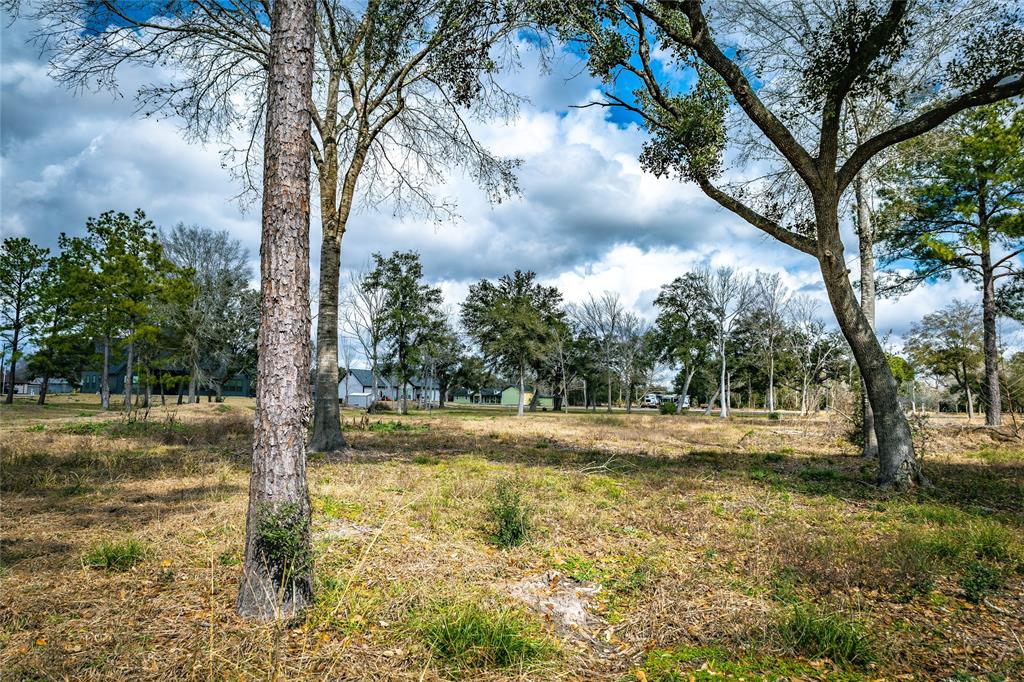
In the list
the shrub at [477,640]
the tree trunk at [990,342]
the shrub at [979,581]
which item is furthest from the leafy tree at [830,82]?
the tree trunk at [990,342]

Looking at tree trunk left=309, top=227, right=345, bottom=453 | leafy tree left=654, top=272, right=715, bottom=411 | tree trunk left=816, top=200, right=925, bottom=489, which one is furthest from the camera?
leafy tree left=654, top=272, right=715, bottom=411

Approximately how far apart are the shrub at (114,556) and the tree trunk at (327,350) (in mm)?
6336

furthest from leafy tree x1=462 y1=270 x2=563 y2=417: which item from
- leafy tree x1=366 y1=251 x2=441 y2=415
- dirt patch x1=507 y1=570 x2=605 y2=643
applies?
dirt patch x1=507 y1=570 x2=605 y2=643

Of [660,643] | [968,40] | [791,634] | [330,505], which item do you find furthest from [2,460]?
[968,40]

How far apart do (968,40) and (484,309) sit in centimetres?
4319

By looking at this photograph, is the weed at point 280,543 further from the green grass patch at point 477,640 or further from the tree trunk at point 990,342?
the tree trunk at point 990,342

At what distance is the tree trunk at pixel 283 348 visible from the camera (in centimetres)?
344

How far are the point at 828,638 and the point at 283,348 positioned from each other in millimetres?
4316

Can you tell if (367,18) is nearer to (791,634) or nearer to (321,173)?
(321,173)

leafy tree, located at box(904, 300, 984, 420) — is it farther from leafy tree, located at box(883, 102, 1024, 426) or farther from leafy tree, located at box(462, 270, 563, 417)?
leafy tree, located at box(462, 270, 563, 417)

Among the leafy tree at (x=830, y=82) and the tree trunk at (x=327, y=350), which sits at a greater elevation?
the leafy tree at (x=830, y=82)

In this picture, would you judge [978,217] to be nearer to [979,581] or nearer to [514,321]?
[979,581]

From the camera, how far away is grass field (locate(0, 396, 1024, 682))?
3.02m

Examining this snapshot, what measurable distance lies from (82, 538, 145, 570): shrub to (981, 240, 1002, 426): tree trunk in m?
26.1
